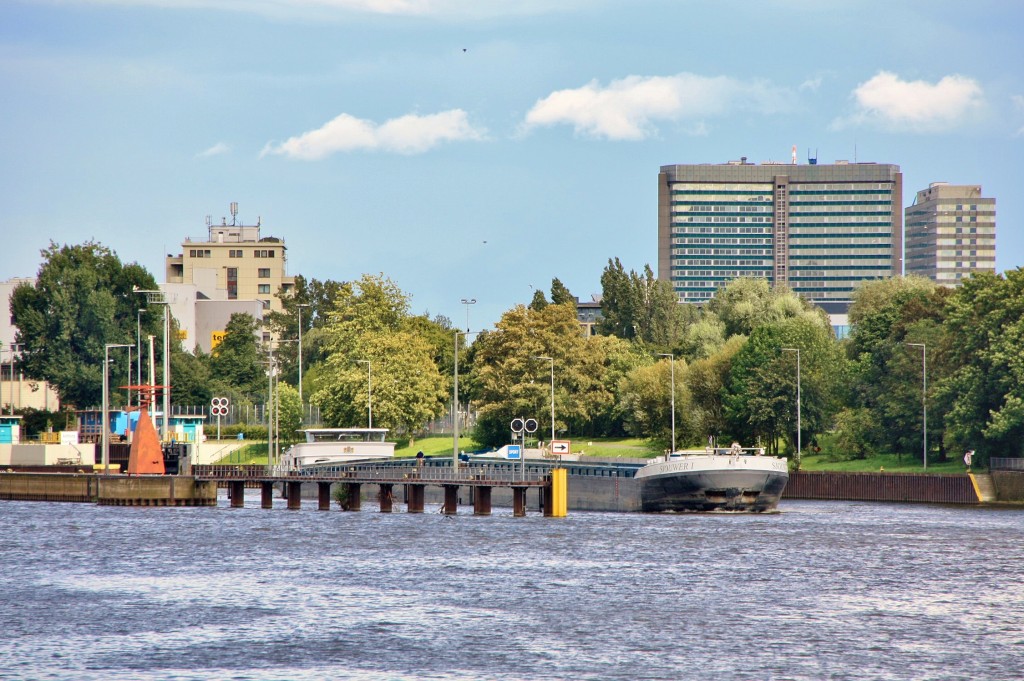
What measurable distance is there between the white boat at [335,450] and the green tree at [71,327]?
44.1 metres

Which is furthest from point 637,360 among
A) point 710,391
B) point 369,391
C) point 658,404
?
point 369,391

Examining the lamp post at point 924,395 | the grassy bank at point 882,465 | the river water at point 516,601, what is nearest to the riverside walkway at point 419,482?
the river water at point 516,601

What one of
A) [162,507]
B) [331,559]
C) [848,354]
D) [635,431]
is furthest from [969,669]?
[635,431]

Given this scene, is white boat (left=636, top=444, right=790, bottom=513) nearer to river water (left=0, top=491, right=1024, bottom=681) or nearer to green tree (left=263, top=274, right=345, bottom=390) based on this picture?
river water (left=0, top=491, right=1024, bottom=681)

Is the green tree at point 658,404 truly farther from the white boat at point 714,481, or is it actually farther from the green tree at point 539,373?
the white boat at point 714,481

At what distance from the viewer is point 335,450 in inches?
4166

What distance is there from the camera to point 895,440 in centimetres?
10744

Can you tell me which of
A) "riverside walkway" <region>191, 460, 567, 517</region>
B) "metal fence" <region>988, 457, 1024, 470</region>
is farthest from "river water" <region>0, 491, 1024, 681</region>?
"metal fence" <region>988, 457, 1024, 470</region>

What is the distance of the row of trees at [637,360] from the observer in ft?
330

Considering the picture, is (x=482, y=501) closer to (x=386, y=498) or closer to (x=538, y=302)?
(x=386, y=498)

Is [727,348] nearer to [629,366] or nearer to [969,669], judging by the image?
[629,366]

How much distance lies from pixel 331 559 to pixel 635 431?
7911cm

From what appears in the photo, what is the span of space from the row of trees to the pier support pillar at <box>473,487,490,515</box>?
75.8ft

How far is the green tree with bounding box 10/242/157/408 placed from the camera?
146 m
